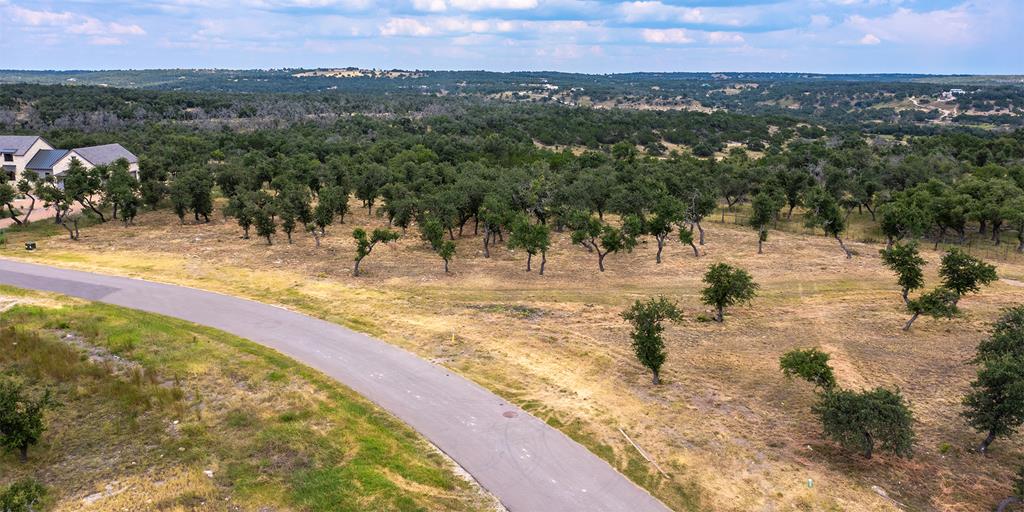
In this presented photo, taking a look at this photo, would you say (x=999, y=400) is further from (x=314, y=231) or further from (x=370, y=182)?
(x=370, y=182)

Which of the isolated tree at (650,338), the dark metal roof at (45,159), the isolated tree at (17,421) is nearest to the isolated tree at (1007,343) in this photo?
the isolated tree at (650,338)

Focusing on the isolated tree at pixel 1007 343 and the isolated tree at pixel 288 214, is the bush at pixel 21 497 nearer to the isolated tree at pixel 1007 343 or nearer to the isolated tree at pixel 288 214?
the isolated tree at pixel 1007 343

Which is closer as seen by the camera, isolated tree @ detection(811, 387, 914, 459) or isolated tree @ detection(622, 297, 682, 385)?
isolated tree @ detection(811, 387, 914, 459)

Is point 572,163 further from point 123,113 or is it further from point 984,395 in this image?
point 123,113

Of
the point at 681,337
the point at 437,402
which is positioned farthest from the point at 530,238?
the point at 437,402

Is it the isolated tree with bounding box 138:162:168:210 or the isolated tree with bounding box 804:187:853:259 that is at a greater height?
the isolated tree with bounding box 138:162:168:210

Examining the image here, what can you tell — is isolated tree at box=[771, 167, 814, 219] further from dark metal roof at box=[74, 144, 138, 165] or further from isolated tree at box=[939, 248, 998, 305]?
dark metal roof at box=[74, 144, 138, 165]

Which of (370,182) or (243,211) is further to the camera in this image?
(370,182)

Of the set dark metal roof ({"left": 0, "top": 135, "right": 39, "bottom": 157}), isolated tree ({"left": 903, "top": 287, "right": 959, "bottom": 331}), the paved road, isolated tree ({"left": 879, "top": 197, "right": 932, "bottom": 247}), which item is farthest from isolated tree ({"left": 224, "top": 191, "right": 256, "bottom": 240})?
isolated tree ({"left": 879, "top": 197, "right": 932, "bottom": 247})
